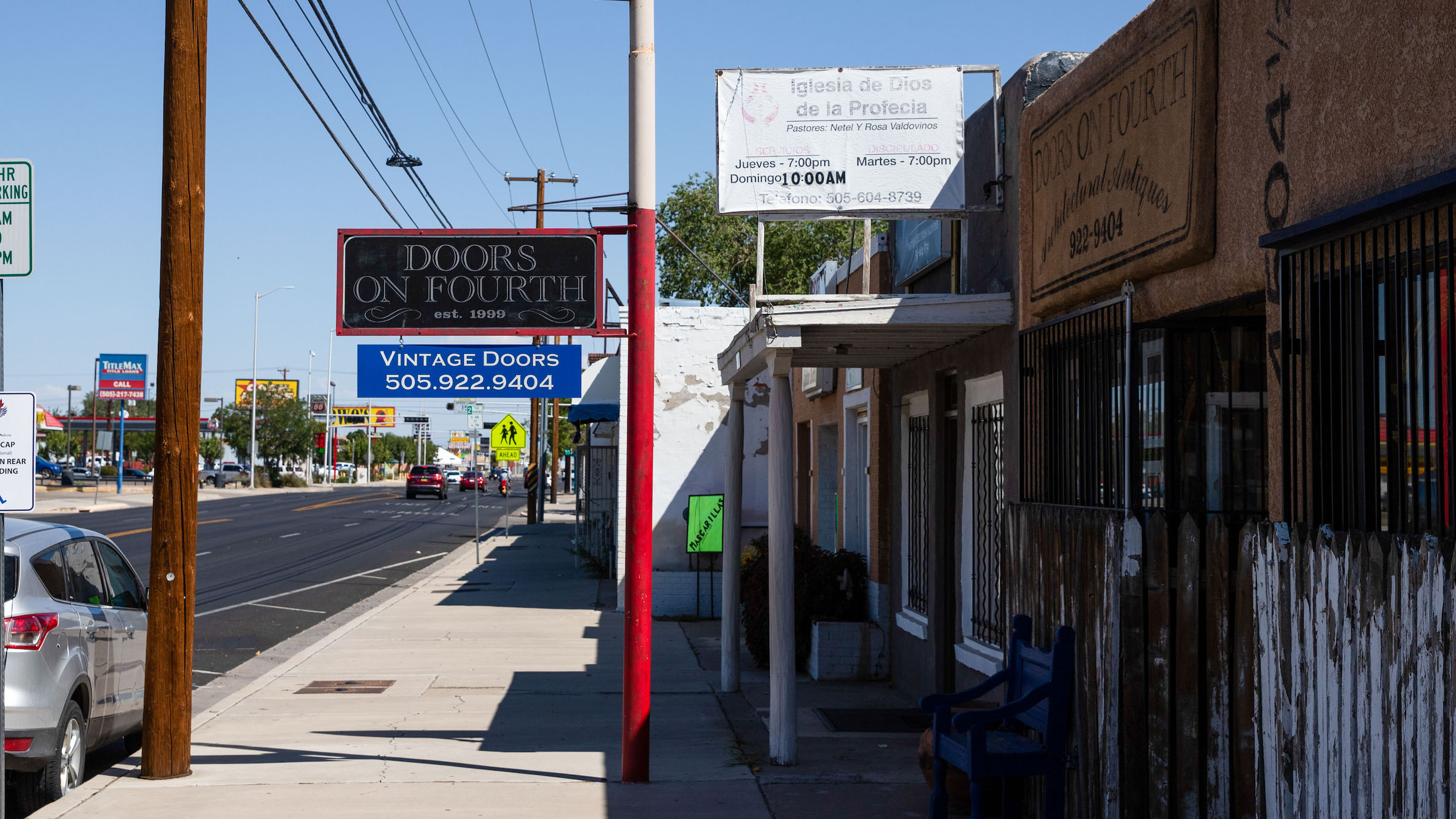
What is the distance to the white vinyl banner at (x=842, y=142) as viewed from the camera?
8.76 meters

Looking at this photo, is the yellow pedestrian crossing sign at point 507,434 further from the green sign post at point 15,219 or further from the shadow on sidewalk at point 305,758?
the green sign post at point 15,219

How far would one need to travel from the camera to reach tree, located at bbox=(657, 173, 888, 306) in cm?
4166

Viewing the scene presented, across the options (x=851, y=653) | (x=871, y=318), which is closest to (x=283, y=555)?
(x=851, y=653)

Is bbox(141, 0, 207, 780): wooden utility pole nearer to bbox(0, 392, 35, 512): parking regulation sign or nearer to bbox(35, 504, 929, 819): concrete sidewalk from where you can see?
bbox(35, 504, 929, 819): concrete sidewalk

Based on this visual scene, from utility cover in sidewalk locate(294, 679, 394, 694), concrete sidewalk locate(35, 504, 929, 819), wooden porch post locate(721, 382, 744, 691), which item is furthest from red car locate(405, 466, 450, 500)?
wooden porch post locate(721, 382, 744, 691)

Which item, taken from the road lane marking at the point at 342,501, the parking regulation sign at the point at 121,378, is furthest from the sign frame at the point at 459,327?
the parking regulation sign at the point at 121,378

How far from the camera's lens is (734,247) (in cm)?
4222

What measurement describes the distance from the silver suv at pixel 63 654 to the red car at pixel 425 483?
58623 mm

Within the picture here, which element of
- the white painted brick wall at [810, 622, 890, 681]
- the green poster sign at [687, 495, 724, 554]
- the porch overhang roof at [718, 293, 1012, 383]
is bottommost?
the white painted brick wall at [810, 622, 890, 681]

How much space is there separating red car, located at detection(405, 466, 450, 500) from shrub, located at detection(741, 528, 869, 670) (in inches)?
2182

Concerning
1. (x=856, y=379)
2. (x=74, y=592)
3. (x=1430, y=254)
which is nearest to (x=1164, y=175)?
(x=1430, y=254)

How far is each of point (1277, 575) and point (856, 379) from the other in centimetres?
838

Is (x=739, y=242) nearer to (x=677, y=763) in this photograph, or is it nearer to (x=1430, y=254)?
(x=677, y=763)

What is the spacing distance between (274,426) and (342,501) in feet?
108
